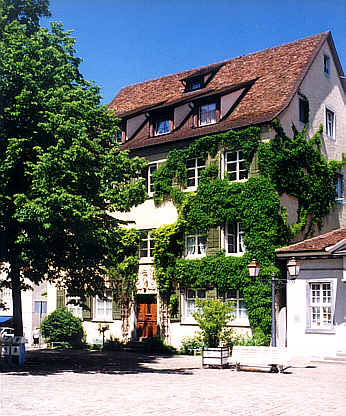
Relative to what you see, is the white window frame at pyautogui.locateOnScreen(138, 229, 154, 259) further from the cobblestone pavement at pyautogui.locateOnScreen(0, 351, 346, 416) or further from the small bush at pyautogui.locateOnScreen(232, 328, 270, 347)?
the cobblestone pavement at pyautogui.locateOnScreen(0, 351, 346, 416)

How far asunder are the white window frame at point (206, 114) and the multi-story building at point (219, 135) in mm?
47

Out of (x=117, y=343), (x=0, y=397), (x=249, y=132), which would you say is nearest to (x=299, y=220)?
(x=249, y=132)

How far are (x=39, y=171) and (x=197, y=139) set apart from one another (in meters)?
11.3

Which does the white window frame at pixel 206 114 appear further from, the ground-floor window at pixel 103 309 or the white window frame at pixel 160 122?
the ground-floor window at pixel 103 309

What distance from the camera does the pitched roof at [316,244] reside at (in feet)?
81.3

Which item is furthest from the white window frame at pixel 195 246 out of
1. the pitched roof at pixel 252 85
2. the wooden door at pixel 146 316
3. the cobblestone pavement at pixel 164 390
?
the cobblestone pavement at pixel 164 390

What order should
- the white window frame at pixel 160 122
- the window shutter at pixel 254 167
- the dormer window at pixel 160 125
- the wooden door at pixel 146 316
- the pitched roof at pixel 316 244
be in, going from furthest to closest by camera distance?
1. the dormer window at pixel 160 125
2. the white window frame at pixel 160 122
3. the wooden door at pixel 146 316
4. the window shutter at pixel 254 167
5. the pitched roof at pixel 316 244

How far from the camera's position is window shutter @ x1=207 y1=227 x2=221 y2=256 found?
91.2 feet

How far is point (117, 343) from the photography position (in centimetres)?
3119

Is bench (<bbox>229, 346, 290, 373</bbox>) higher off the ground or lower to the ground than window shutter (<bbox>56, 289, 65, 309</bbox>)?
lower

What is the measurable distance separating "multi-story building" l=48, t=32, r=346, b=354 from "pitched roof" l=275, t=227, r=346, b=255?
1016 mm

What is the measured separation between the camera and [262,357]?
2023 centimetres

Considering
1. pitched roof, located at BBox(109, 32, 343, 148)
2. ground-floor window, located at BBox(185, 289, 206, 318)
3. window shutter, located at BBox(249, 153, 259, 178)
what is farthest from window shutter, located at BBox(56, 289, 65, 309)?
window shutter, located at BBox(249, 153, 259, 178)

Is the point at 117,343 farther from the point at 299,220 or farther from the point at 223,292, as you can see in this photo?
the point at 299,220
